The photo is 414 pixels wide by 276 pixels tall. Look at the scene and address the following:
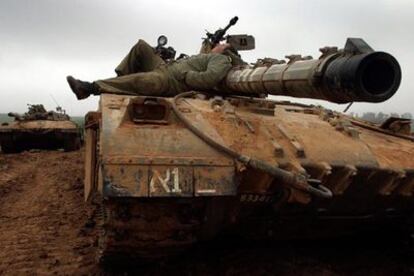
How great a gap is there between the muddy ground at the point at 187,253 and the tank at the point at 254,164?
33cm

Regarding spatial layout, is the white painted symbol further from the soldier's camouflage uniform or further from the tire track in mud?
the soldier's camouflage uniform

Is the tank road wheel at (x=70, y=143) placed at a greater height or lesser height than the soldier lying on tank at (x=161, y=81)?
lesser

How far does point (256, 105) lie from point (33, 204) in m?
3.84

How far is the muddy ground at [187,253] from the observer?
4.83m

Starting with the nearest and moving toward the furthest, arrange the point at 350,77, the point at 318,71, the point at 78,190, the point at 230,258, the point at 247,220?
the point at 350,77 → the point at 318,71 → the point at 247,220 → the point at 230,258 → the point at 78,190

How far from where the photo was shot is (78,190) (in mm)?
8508

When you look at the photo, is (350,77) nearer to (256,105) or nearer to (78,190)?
(256,105)

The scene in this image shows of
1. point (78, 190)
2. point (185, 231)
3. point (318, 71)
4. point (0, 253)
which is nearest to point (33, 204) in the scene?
point (78, 190)

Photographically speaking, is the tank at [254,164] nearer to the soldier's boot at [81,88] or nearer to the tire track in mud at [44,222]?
the tire track in mud at [44,222]

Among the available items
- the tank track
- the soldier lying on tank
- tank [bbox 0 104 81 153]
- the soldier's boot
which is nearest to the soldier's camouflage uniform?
the soldier lying on tank

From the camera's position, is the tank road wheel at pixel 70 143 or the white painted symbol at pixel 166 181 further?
the tank road wheel at pixel 70 143

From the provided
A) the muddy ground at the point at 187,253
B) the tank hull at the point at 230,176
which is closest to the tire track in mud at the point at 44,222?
the muddy ground at the point at 187,253

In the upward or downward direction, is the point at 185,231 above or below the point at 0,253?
above

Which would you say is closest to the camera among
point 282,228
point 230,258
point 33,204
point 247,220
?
point 247,220
